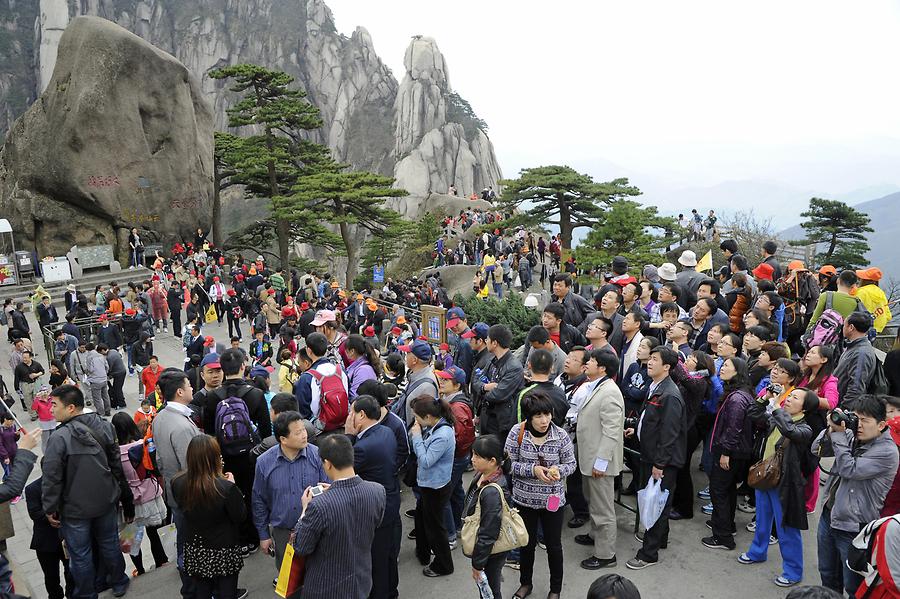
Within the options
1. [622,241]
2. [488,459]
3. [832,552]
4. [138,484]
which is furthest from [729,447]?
[622,241]

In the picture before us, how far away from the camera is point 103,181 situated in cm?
2572

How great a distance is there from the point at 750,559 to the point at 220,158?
31711 mm

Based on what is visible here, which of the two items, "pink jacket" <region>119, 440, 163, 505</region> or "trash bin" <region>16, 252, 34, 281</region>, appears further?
"trash bin" <region>16, 252, 34, 281</region>

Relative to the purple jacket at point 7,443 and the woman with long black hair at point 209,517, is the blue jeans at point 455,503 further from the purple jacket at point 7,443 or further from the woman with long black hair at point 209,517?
the purple jacket at point 7,443

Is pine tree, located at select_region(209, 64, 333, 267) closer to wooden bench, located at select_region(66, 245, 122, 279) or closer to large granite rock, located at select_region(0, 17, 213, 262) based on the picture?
large granite rock, located at select_region(0, 17, 213, 262)

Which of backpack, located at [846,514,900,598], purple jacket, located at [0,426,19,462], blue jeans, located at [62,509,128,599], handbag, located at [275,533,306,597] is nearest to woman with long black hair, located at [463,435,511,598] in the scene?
handbag, located at [275,533,306,597]

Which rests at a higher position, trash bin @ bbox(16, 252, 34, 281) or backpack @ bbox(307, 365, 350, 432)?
trash bin @ bbox(16, 252, 34, 281)

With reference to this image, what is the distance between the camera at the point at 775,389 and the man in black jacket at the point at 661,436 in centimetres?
70

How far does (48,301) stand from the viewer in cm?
1556

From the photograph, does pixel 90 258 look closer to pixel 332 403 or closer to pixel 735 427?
pixel 332 403

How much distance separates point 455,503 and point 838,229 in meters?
25.4

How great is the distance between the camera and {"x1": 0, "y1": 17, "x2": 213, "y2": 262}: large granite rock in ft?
82.3

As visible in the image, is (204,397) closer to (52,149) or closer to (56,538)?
(56,538)

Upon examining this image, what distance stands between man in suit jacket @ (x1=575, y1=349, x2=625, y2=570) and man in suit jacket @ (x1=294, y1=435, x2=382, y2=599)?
1.86 metres
